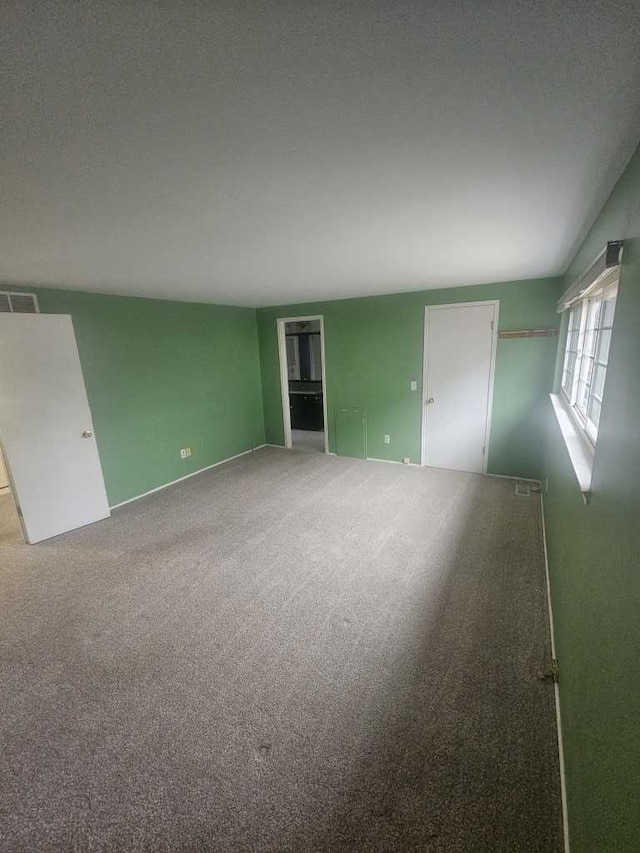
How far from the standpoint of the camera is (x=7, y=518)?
3.50 meters

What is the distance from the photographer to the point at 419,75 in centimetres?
77

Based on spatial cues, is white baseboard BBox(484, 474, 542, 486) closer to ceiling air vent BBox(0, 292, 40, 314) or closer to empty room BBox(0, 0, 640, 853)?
empty room BBox(0, 0, 640, 853)

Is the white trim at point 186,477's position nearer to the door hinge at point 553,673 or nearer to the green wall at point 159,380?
the green wall at point 159,380

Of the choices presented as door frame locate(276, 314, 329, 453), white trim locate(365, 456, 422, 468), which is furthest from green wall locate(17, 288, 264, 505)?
white trim locate(365, 456, 422, 468)

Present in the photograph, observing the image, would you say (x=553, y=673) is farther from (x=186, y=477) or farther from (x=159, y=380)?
(x=159, y=380)

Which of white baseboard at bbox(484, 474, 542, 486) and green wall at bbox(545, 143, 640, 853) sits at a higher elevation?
green wall at bbox(545, 143, 640, 853)

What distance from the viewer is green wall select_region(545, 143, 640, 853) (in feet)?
2.51

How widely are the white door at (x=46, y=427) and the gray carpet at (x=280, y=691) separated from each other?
0.33 m

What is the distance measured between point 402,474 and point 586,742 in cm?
336

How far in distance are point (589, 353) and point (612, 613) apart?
6.58 feet

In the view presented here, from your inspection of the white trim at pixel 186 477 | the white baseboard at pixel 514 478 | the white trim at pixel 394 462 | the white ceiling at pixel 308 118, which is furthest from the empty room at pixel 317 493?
the white trim at pixel 394 462

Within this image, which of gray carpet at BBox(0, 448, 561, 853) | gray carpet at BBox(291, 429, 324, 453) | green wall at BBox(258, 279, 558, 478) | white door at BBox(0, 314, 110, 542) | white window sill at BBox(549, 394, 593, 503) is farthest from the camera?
gray carpet at BBox(291, 429, 324, 453)

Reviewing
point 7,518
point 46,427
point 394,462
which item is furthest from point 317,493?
point 7,518

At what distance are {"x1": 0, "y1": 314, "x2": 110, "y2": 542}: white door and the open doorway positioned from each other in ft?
0.74
